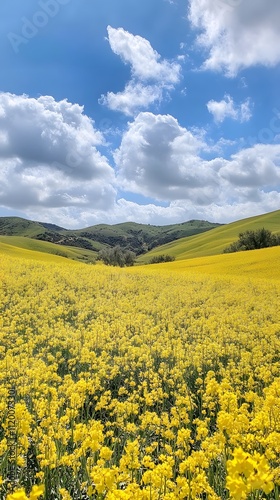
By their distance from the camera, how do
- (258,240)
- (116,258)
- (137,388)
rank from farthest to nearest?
1. (116,258)
2. (258,240)
3. (137,388)

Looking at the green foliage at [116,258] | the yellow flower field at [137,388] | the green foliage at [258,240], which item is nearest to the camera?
the yellow flower field at [137,388]

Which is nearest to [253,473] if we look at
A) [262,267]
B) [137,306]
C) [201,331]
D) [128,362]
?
[128,362]

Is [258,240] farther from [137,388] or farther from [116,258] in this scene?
[137,388]

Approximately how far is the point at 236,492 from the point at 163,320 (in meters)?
12.6

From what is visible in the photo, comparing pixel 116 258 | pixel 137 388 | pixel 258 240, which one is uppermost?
pixel 258 240

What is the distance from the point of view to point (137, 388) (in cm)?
956

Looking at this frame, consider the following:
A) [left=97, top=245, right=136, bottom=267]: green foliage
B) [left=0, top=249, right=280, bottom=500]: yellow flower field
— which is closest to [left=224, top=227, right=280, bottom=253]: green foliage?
[left=97, top=245, right=136, bottom=267]: green foliage

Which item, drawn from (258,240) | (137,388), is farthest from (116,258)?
(137,388)

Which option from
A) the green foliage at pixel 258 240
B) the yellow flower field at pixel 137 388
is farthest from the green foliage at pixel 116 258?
the yellow flower field at pixel 137 388

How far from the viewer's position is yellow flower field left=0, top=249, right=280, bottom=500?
173 inches

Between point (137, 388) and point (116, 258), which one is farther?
point (116, 258)

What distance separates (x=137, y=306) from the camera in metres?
17.4

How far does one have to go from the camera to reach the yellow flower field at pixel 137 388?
4.38 metres

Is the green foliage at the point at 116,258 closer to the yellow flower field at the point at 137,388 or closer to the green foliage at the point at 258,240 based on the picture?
the green foliage at the point at 258,240
